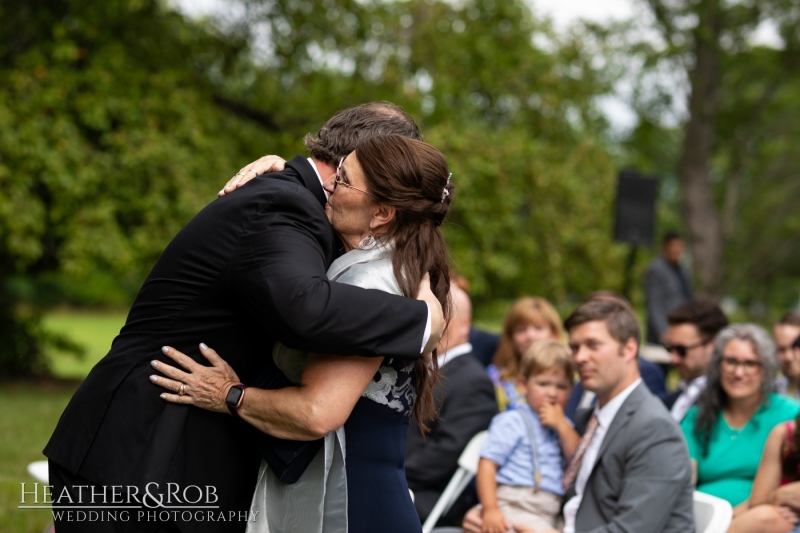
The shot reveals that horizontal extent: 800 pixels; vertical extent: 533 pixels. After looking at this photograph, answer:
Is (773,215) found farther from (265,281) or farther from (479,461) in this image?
(265,281)

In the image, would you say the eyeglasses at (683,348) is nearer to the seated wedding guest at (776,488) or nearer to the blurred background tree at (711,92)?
the seated wedding guest at (776,488)

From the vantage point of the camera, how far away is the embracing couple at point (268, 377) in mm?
2406

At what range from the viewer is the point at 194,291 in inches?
98.3

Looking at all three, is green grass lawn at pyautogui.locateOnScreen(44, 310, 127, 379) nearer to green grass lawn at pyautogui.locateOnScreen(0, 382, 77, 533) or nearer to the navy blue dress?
green grass lawn at pyautogui.locateOnScreen(0, 382, 77, 533)

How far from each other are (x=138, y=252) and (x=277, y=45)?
13.0 feet

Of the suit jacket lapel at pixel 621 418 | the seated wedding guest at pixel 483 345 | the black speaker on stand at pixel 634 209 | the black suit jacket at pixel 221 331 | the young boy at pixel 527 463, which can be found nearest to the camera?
the black suit jacket at pixel 221 331

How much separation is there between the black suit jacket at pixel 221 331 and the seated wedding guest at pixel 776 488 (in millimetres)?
2387

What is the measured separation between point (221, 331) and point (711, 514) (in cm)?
240

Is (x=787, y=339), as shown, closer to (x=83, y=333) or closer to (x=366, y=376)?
(x=366, y=376)

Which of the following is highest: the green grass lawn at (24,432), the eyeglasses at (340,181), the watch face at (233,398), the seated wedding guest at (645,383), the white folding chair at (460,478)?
the eyeglasses at (340,181)

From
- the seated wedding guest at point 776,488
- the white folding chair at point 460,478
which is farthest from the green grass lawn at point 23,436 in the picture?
the seated wedding guest at point 776,488

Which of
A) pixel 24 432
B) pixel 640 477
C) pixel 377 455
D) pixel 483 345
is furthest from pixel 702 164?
pixel 377 455

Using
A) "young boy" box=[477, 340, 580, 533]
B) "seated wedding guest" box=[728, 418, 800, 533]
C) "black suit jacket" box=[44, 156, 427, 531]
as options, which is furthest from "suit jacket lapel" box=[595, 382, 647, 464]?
"black suit jacket" box=[44, 156, 427, 531]

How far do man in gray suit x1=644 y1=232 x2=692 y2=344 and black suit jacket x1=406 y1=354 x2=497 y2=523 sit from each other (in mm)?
6320
